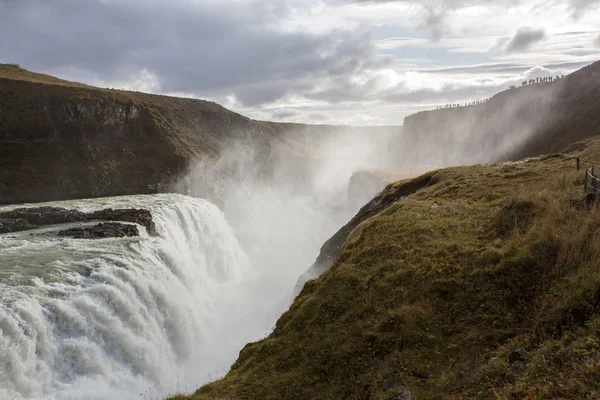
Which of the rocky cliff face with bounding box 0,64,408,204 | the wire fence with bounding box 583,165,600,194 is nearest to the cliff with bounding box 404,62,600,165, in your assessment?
the wire fence with bounding box 583,165,600,194

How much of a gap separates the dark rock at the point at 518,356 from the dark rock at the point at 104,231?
31.4m

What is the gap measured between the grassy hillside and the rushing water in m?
8.66

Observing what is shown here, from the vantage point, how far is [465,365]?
34.6ft

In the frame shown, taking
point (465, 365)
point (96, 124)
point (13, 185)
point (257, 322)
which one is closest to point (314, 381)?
point (465, 365)

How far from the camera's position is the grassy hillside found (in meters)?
9.38

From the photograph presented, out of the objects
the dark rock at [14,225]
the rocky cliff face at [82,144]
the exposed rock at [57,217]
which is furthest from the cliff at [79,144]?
the dark rock at [14,225]

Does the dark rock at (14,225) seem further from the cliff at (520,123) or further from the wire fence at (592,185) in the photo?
the cliff at (520,123)

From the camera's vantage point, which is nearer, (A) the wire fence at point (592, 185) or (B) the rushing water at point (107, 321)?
(A) the wire fence at point (592, 185)

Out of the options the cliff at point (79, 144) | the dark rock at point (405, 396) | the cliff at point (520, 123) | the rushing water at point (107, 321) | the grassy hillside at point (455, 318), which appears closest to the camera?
the grassy hillside at point (455, 318)

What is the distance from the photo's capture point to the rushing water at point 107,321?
58.7ft

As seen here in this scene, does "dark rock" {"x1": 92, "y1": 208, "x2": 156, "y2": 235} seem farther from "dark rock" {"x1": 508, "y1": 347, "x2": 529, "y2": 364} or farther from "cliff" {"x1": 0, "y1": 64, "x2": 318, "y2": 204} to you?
"dark rock" {"x1": 508, "y1": 347, "x2": 529, "y2": 364}

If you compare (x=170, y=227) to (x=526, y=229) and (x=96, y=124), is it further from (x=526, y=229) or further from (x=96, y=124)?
(x=96, y=124)

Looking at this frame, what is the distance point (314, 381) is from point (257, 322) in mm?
25149

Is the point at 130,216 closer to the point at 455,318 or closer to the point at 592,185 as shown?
the point at 455,318
